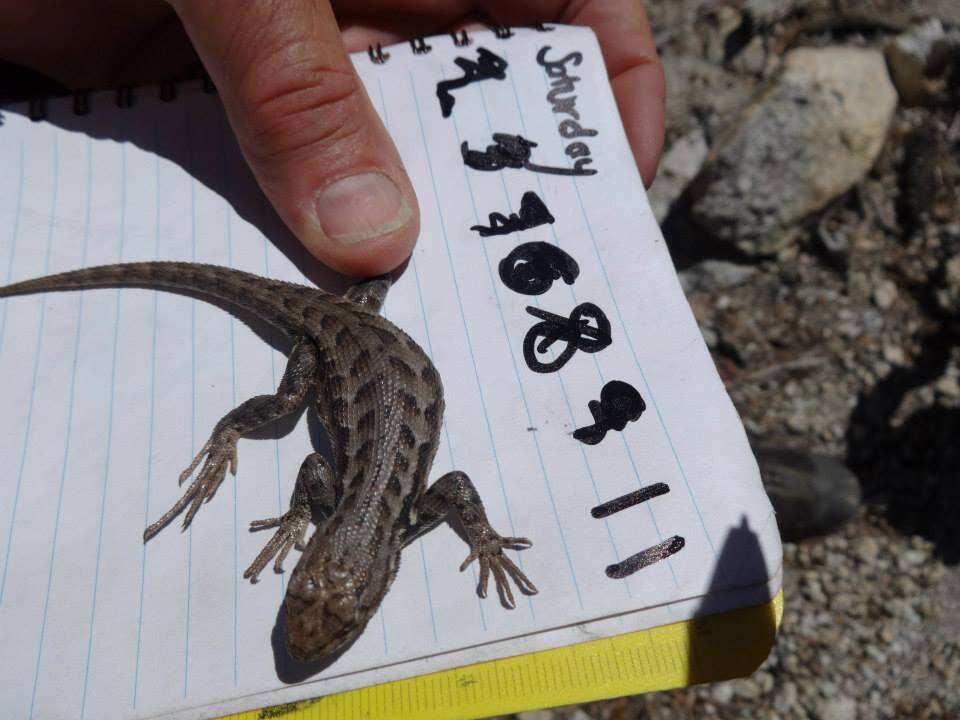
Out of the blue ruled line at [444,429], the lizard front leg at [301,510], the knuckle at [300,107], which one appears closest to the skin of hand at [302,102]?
the knuckle at [300,107]

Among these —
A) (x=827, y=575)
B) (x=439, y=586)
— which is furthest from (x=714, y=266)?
(x=439, y=586)

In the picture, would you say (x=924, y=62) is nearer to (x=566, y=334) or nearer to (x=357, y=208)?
(x=566, y=334)

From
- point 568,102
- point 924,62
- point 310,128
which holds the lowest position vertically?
point 310,128

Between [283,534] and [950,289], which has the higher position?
[950,289]

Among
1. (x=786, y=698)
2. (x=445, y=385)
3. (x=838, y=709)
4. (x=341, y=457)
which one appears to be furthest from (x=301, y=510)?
(x=838, y=709)

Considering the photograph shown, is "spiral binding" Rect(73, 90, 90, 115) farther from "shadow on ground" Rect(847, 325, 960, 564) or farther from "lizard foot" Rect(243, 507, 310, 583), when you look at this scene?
"shadow on ground" Rect(847, 325, 960, 564)

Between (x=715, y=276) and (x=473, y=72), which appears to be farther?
(x=715, y=276)

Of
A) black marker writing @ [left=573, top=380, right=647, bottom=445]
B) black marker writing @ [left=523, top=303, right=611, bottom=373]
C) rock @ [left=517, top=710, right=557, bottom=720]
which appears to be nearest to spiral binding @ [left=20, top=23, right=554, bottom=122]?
black marker writing @ [left=523, top=303, right=611, bottom=373]

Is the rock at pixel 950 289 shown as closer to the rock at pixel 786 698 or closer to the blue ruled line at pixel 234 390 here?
the rock at pixel 786 698
